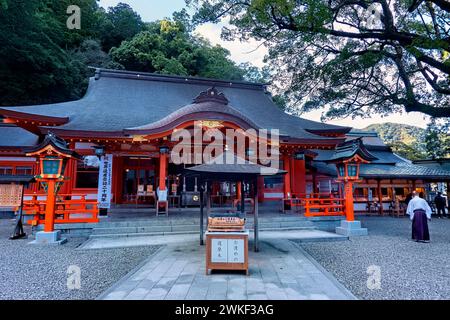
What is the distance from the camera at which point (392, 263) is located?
18.4ft

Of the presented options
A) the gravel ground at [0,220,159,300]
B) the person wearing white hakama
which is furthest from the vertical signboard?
the person wearing white hakama

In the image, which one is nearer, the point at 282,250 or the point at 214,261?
the point at 214,261

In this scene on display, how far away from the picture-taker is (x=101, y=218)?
29.6 ft

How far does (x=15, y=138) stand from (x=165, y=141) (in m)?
10.1

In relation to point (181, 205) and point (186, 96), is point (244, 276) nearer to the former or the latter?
point (181, 205)

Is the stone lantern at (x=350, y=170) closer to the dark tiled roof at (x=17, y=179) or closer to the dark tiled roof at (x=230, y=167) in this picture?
the dark tiled roof at (x=230, y=167)

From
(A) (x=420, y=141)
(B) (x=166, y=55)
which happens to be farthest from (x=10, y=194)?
(A) (x=420, y=141)

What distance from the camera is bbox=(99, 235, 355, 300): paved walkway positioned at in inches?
143

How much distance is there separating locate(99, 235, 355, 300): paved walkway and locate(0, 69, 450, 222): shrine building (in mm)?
2910

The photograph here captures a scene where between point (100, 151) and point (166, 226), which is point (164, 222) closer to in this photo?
point (166, 226)

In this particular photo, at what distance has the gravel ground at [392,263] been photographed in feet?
13.4
